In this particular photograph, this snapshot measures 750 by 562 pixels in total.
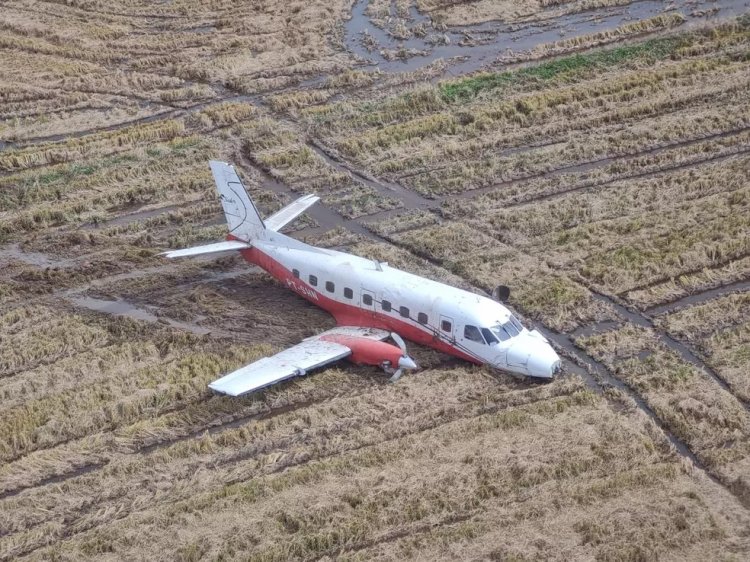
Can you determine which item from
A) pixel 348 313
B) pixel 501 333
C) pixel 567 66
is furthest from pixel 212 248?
pixel 567 66

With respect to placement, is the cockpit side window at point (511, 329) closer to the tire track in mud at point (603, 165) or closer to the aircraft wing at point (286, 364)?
the aircraft wing at point (286, 364)

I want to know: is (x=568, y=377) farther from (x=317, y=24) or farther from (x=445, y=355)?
(x=317, y=24)

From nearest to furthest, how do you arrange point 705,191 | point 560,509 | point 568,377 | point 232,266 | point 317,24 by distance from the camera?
1. point 560,509
2. point 568,377
3. point 232,266
4. point 705,191
5. point 317,24

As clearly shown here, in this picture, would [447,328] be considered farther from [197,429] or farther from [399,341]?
[197,429]

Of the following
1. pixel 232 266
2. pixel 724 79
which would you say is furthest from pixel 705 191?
pixel 232 266

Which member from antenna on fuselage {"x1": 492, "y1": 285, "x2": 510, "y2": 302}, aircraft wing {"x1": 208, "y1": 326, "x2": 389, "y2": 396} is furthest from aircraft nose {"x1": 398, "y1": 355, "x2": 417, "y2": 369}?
antenna on fuselage {"x1": 492, "y1": 285, "x2": 510, "y2": 302}

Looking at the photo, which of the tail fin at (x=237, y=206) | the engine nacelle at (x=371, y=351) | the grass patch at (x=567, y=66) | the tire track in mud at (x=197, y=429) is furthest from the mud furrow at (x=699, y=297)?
the grass patch at (x=567, y=66)
